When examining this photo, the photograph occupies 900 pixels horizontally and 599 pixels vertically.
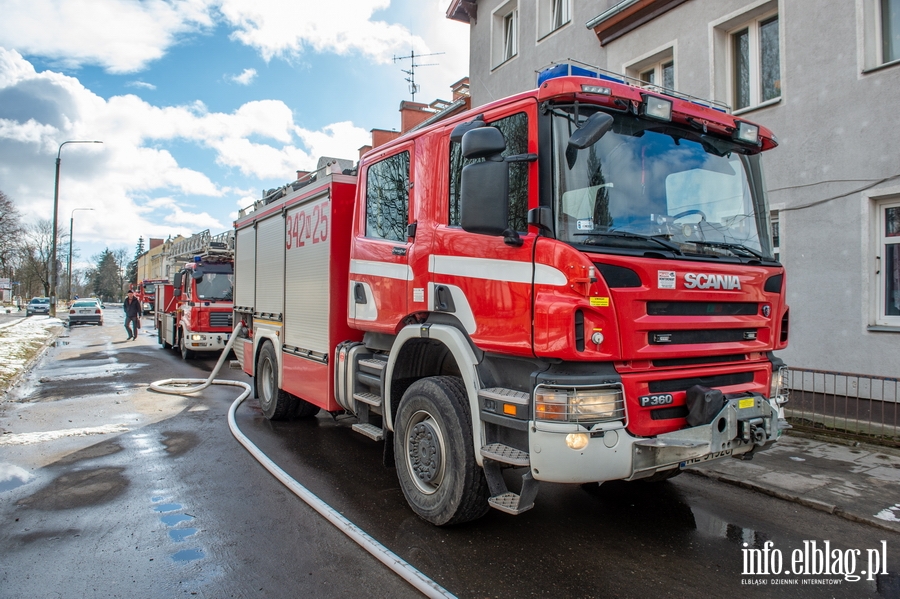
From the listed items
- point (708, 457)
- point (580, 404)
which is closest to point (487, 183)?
point (580, 404)

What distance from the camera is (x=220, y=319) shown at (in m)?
15.1

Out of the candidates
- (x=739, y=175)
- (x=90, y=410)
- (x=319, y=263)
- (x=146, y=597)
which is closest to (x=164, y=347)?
(x=90, y=410)

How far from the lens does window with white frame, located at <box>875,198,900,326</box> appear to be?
24.6 feet

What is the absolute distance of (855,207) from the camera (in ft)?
25.3

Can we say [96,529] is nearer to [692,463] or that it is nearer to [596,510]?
[596,510]

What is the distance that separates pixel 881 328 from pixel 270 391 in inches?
311

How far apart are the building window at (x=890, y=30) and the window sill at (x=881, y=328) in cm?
338

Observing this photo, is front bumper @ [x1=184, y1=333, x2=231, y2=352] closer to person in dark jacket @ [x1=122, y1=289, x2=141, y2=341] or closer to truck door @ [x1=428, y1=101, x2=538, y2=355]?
person in dark jacket @ [x1=122, y1=289, x2=141, y2=341]

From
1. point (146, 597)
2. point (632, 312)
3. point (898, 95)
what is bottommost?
point (146, 597)

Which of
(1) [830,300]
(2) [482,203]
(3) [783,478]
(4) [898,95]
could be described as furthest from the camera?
(1) [830,300]

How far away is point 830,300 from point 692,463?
575cm

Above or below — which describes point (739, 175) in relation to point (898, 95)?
below

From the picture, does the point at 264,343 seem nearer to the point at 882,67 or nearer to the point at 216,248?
the point at 216,248

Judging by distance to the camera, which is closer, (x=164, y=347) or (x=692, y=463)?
Answer: (x=692, y=463)
